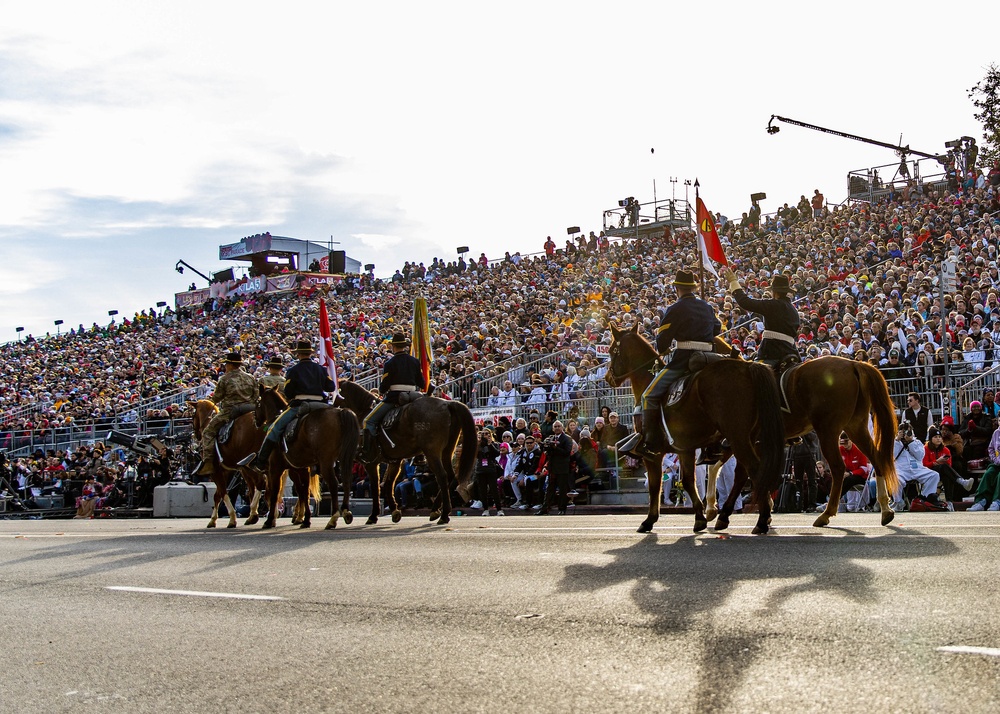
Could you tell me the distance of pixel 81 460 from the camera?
33219 mm

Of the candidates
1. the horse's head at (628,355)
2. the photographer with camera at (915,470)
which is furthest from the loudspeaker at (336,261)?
the horse's head at (628,355)

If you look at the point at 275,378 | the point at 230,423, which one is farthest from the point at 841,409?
the point at 230,423

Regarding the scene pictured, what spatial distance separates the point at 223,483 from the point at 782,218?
23.8 m

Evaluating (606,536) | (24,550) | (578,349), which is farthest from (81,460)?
(606,536)

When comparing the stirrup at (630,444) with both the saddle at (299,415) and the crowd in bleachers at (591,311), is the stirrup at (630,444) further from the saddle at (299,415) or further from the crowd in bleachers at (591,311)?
the crowd in bleachers at (591,311)

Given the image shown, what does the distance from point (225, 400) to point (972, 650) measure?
14597mm

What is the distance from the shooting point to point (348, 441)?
14953 mm

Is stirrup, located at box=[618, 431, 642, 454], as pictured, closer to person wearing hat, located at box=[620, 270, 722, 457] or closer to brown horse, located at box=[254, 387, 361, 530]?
person wearing hat, located at box=[620, 270, 722, 457]

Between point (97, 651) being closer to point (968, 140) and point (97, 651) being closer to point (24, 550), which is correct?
point (24, 550)

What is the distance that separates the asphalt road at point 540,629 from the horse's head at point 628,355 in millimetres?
2308

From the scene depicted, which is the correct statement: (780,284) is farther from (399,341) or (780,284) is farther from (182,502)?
(182,502)

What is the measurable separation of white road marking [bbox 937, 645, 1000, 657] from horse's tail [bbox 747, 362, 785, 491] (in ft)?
15.9

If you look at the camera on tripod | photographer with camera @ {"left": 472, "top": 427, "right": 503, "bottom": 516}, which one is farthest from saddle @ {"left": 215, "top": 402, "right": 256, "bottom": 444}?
the camera on tripod

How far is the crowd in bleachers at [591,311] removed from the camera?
2192cm
